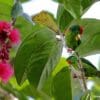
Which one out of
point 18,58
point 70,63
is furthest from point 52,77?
→ point 18,58

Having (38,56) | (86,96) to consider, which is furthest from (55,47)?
(86,96)

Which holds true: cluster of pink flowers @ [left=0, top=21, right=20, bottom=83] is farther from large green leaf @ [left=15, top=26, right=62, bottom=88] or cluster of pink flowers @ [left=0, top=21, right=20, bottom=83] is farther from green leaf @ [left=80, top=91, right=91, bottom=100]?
green leaf @ [left=80, top=91, right=91, bottom=100]

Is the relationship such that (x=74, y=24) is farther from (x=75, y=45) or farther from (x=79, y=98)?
(x=79, y=98)

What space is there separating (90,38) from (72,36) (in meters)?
0.08

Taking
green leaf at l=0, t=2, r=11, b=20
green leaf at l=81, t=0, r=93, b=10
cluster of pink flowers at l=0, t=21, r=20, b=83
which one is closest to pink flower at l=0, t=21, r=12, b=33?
cluster of pink flowers at l=0, t=21, r=20, b=83

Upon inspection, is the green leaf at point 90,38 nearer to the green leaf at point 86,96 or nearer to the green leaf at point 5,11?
the green leaf at point 86,96

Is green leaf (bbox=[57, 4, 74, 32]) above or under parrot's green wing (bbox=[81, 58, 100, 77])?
above

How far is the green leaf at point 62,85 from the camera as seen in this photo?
3.46ft

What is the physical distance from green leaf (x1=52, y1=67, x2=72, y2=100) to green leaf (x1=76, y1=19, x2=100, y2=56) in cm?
8

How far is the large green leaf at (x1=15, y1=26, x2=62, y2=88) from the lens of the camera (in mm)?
959

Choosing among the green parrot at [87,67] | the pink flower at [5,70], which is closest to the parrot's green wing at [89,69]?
the green parrot at [87,67]

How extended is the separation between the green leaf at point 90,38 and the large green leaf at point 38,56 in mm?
69

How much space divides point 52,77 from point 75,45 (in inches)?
5.1

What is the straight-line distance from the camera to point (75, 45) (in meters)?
1.06
